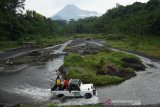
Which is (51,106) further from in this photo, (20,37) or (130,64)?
(20,37)

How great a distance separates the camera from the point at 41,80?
56.8 metres

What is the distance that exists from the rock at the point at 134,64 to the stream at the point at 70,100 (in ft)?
4.99

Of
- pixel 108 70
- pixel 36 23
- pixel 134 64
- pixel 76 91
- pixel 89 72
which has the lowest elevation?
pixel 134 64

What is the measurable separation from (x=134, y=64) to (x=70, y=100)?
30.2m

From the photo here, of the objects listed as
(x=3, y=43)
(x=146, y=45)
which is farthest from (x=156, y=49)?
(x=3, y=43)

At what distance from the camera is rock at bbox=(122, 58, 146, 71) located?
65500mm

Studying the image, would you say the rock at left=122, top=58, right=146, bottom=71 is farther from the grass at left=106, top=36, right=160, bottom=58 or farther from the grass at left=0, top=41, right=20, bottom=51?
the grass at left=0, top=41, right=20, bottom=51

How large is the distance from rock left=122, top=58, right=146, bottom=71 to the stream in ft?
4.99

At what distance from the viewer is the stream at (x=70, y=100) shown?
41.4 metres

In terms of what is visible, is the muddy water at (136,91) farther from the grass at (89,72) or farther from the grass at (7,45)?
the grass at (7,45)

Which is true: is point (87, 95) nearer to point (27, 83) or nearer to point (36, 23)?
A: point (27, 83)

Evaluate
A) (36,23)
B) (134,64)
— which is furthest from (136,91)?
(36,23)

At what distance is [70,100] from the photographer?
41469 millimetres

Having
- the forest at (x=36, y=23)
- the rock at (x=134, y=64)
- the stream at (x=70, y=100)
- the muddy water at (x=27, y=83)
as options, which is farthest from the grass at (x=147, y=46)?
the muddy water at (x=27, y=83)
